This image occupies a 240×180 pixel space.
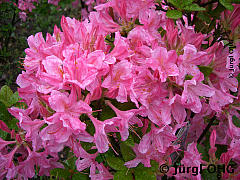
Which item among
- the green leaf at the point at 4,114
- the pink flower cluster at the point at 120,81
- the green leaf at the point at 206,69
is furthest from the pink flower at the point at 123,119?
the green leaf at the point at 4,114

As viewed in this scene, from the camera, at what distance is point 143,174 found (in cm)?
110

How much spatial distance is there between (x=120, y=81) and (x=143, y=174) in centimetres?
45

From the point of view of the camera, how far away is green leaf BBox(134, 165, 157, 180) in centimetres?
108

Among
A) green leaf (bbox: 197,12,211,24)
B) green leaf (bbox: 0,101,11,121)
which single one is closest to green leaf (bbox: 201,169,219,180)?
green leaf (bbox: 197,12,211,24)

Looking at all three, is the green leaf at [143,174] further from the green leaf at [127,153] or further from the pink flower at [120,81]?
the pink flower at [120,81]

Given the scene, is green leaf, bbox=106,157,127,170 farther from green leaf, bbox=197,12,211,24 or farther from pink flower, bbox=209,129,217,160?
green leaf, bbox=197,12,211,24

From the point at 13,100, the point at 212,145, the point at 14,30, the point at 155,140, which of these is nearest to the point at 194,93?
the point at 155,140

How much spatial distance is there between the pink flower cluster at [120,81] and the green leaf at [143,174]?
0.11ft

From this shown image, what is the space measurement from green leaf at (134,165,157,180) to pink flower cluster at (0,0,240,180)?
3cm

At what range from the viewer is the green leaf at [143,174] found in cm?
108

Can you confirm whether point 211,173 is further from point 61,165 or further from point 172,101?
point 61,165

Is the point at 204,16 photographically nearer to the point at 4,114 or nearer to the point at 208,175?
the point at 208,175

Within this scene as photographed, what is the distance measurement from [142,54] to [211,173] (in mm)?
743

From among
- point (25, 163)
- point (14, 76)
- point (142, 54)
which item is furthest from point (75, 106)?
point (14, 76)
